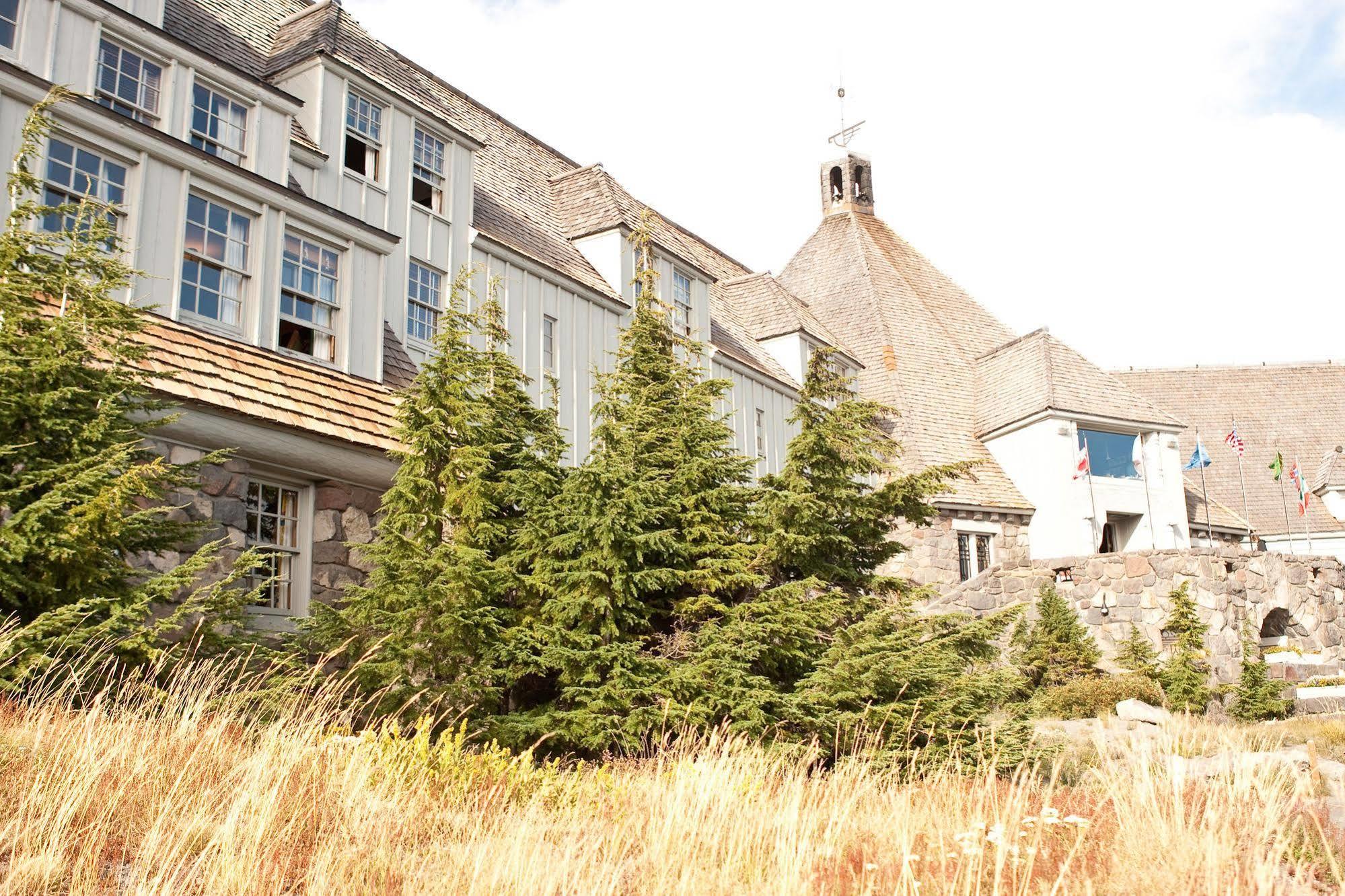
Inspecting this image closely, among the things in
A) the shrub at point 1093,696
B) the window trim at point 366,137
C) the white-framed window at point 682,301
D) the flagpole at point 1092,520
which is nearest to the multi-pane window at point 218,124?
the window trim at point 366,137

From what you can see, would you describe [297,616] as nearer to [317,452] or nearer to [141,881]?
[317,452]

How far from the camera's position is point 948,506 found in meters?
26.1

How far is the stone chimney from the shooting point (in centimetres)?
3831

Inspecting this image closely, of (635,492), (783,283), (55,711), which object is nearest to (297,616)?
(635,492)

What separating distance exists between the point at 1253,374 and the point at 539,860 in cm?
4132

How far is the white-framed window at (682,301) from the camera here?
2094 cm

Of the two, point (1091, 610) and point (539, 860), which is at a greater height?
point (1091, 610)

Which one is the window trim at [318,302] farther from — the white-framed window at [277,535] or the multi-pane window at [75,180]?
the multi-pane window at [75,180]

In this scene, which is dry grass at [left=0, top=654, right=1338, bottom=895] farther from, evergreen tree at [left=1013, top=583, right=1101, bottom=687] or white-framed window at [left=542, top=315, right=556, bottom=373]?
evergreen tree at [left=1013, top=583, right=1101, bottom=687]

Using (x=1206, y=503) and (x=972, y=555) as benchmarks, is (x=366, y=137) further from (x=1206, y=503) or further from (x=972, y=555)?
(x=1206, y=503)

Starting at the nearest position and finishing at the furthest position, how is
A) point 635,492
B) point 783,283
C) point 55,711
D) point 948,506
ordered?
point 55,711, point 635,492, point 948,506, point 783,283

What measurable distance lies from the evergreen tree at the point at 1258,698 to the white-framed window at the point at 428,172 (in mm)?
15989

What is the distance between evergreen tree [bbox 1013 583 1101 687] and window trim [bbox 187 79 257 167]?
15.7 metres

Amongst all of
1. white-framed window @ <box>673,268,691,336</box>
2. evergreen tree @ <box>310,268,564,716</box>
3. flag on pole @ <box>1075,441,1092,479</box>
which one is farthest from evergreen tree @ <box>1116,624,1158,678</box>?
evergreen tree @ <box>310,268,564,716</box>
